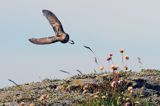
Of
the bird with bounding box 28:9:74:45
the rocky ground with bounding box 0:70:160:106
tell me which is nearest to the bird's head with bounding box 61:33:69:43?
the bird with bounding box 28:9:74:45

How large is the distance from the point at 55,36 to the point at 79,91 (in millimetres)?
2989

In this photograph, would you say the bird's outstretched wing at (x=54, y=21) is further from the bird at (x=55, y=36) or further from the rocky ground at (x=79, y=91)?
the rocky ground at (x=79, y=91)

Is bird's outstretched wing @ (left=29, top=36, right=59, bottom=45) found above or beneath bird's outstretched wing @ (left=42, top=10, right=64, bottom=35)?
beneath

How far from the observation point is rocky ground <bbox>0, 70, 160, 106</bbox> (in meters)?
13.0

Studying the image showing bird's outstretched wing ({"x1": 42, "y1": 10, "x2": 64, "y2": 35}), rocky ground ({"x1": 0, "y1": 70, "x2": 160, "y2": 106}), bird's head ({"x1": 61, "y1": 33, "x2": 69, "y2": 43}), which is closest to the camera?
bird's head ({"x1": 61, "y1": 33, "x2": 69, "y2": 43})

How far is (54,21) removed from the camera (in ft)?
39.9

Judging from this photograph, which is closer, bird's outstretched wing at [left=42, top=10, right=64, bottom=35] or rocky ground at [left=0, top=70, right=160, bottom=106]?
bird's outstretched wing at [left=42, top=10, right=64, bottom=35]

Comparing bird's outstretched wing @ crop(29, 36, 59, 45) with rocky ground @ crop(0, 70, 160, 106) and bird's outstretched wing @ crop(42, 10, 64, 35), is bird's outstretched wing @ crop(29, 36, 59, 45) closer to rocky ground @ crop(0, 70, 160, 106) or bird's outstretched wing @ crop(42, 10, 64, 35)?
bird's outstretched wing @ crop(42, 10, 64, 35)

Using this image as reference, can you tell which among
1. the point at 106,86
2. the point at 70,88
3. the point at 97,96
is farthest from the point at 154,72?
the point at 97,96

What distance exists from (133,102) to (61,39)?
2.12 metres

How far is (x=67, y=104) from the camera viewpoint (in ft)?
42.3

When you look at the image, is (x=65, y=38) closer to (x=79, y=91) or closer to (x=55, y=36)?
(x=55, y=36)

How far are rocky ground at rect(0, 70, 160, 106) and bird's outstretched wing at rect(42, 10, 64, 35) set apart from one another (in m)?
1.20

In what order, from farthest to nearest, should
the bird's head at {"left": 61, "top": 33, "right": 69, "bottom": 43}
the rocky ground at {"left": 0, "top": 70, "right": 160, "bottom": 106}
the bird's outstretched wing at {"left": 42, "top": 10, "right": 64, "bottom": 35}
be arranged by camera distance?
the rocky ground at {"left": 0, "top": 70, "right": 160, "bottom": 106}
the bird's outstretched wing at {"left": 42, "top": 10, "right": 64, "bottom": 35}
the bird's head at {"left": 61, "top": 33, "right": 69, "bottom": 43}
